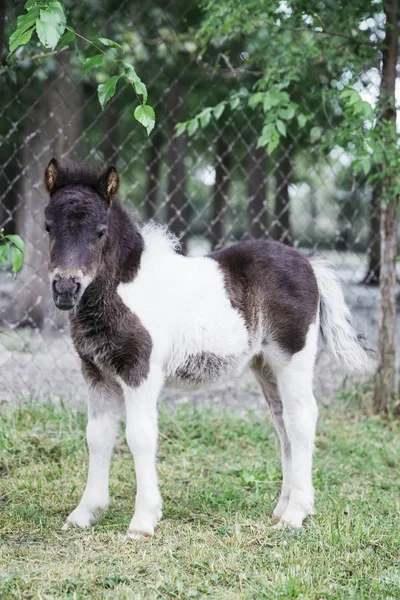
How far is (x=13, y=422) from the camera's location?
4.84 m

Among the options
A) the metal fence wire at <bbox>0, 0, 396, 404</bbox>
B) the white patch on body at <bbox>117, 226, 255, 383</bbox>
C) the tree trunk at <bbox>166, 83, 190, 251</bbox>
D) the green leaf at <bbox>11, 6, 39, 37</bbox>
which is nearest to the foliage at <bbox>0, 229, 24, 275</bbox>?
the white patch on body at <bbox>117, 226, 255, 383</bbox>

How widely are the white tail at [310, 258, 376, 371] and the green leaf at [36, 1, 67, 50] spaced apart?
6.49ft

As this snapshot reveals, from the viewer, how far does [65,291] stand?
3.04m

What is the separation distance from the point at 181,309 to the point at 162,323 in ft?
0.45

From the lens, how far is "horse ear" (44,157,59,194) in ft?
10.9

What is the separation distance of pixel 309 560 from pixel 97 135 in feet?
29.7

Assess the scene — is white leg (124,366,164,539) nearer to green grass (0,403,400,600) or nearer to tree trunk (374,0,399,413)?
green grass (0,403,400,600)

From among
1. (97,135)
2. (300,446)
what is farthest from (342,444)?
(97,135)

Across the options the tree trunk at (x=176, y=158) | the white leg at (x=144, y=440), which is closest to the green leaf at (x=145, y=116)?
the white leg at (x=144, y=440)

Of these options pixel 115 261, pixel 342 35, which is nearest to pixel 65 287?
pixel 115 261

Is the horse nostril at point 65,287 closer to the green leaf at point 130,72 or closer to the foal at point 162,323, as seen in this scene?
the foal at point 162,323

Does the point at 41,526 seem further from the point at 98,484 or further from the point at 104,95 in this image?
the point at 104,95

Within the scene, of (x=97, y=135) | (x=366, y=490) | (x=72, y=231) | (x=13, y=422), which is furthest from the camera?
(x=97, y=135)

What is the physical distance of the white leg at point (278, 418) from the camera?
375cm
